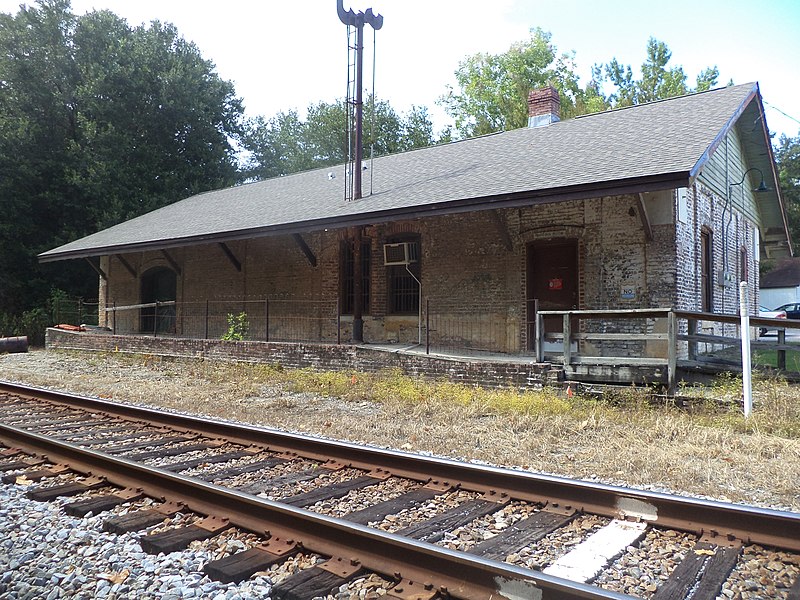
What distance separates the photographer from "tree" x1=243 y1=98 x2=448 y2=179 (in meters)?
39.2

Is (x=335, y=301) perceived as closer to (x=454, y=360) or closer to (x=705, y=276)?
(x=454, y=360)

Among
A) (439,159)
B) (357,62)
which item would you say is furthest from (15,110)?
(439,159)

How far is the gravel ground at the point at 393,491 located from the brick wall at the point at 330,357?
160 cm

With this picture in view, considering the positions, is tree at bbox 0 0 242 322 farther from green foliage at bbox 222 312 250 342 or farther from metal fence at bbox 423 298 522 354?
metal fence at bbox 423 298 522 354

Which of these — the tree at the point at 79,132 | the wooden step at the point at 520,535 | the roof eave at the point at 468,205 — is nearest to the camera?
the wooden step at the point at 520,535

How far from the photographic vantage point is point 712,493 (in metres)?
4.38

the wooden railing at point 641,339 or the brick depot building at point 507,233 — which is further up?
the brick depot building at point 507,233

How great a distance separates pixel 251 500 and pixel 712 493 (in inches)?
131

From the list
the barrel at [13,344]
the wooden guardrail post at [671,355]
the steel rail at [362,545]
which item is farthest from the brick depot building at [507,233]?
the steel rail at [362,545]

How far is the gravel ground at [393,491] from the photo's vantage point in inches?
118

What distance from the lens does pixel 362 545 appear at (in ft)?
10.7

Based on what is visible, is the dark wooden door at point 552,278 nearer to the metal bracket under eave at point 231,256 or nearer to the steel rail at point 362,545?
the steel rail at point 362,545

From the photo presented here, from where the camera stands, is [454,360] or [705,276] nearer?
[454,360]

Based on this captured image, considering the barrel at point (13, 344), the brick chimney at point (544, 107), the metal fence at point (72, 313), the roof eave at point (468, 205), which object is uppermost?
the brick chimney at point (544, 107)
